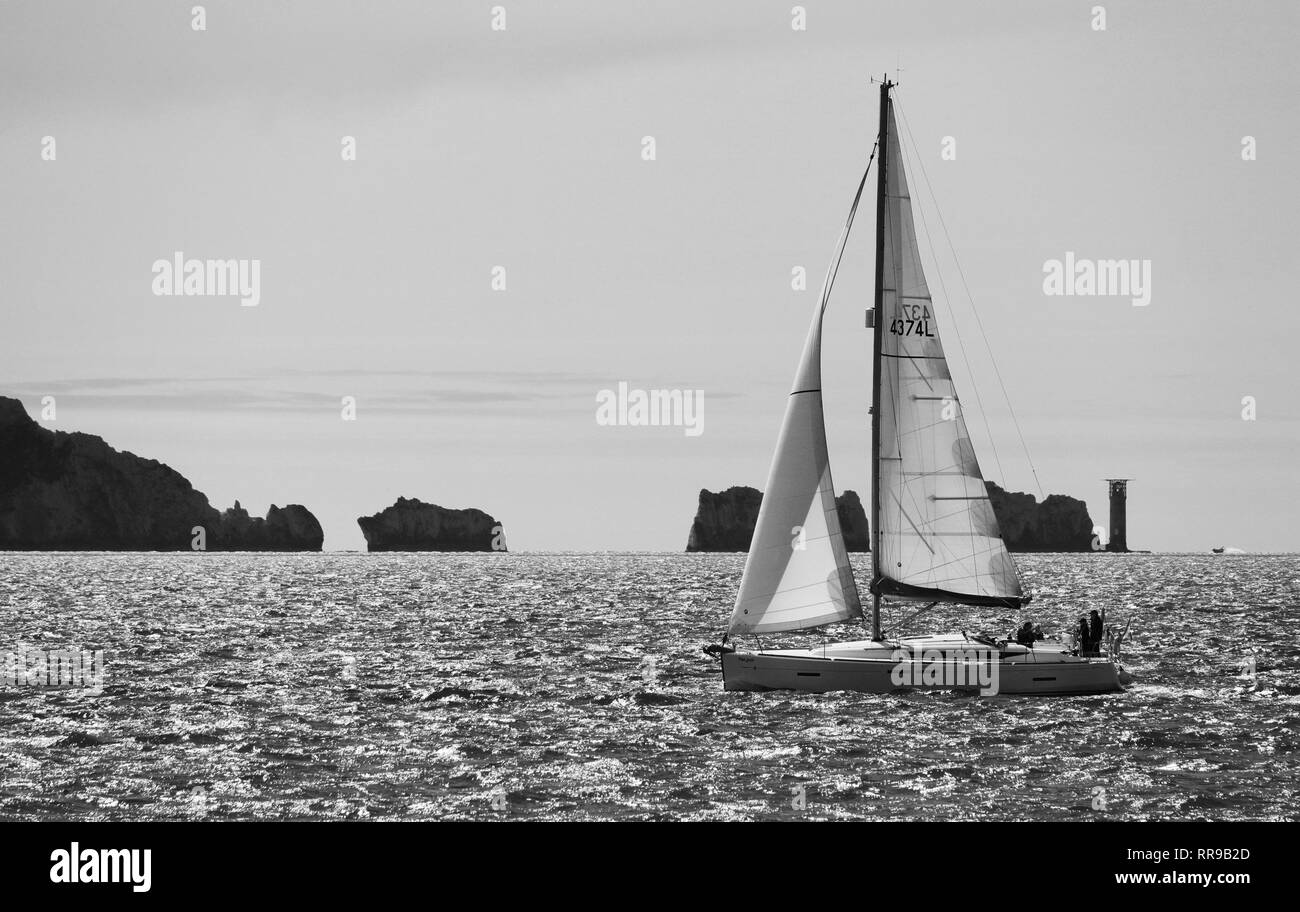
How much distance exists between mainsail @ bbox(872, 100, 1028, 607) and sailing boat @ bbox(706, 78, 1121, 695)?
23 mm

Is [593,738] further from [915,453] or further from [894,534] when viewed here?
[915,453]

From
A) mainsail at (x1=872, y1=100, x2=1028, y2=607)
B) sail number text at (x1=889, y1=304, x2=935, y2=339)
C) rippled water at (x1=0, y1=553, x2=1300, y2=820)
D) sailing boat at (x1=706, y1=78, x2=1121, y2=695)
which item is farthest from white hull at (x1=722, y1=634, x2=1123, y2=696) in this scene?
sail number text at (x1=889, y1=304, x2=935, y2=339)

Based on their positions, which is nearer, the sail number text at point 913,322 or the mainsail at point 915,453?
the mainsail at point 915,453

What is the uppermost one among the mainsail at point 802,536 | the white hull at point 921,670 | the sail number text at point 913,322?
the sail number text at point 913,322

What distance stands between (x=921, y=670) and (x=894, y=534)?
3.15 meters

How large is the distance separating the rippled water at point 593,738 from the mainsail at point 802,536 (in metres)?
2.14

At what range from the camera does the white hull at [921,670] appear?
33.0 m

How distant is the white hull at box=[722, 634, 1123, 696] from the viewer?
108ft

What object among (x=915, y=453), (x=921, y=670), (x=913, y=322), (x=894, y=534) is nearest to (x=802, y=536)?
(x=894, y=534)

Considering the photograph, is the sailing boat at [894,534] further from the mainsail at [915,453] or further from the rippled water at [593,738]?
the rippled water at [593,738]

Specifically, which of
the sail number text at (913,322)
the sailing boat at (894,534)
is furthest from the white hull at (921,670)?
the sail number text at (913,322)

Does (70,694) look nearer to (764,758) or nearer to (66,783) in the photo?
(66,783)
